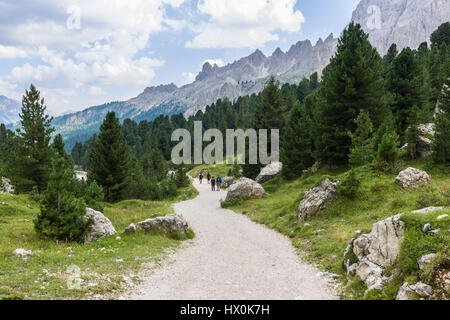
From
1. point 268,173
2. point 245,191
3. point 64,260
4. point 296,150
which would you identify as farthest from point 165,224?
point 268,173

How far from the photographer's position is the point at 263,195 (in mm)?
31984

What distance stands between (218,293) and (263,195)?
2360 cm

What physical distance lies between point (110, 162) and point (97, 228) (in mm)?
22691

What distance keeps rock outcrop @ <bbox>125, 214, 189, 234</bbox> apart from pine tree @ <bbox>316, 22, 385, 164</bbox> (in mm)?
18628

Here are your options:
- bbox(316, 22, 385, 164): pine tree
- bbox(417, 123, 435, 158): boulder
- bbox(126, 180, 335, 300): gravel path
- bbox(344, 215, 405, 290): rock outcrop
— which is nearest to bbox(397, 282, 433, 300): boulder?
bbox(344, 215, 405, 290): rock outcrop

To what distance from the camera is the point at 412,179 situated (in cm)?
1791

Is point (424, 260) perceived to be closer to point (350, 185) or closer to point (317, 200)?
point (350, 185)

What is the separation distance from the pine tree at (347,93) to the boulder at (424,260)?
2205cm

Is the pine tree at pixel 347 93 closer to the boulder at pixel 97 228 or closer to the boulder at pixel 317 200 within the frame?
the boulder at pixel 317 200

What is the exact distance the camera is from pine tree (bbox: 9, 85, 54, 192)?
3059 cm

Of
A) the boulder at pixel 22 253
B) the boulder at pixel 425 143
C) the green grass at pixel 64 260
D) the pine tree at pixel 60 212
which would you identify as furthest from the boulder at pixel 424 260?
the boulder at pixel 425 143

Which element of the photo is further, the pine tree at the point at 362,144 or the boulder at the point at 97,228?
the pine tree at the point at 362,144

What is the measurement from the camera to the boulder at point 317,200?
62.5ft
